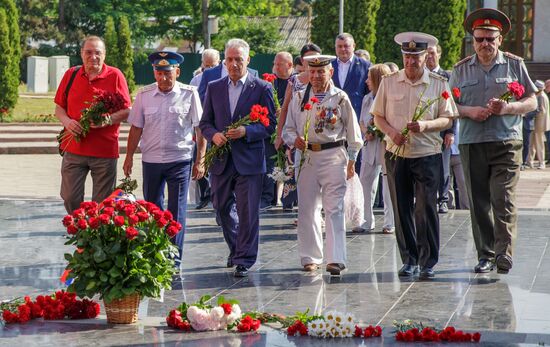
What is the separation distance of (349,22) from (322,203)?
30.4m

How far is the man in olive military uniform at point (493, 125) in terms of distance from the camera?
9.97 m

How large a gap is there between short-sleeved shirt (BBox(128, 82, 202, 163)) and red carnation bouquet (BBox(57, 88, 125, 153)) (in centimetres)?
23

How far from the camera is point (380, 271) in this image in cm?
1030

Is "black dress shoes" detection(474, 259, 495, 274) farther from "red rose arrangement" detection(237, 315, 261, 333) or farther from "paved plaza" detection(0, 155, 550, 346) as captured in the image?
"red rose arrangement" detection(237, 315, 261, 333)

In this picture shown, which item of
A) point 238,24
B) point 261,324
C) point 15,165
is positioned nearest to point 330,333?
point 261,324

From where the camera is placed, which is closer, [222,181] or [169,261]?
[169,261]

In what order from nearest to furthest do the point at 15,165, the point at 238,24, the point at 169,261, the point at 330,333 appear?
the point at 330,333 → the point at 169,261 → the point at 15,165 → the point at 238,24

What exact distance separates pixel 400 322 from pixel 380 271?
7.30 ft

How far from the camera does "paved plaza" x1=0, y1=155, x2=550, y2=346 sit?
25.2 ft

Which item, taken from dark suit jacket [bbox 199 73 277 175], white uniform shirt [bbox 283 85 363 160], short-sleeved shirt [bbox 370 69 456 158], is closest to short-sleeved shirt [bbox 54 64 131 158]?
dark suit jacket [bbox 199 73 277 175]

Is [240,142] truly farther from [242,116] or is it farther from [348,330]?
[348,330]

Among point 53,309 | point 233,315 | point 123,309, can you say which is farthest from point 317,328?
point 53,309

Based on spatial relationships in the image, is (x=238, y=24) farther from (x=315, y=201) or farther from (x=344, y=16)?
(x=315, y=201)

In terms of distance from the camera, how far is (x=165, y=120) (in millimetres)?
10078
